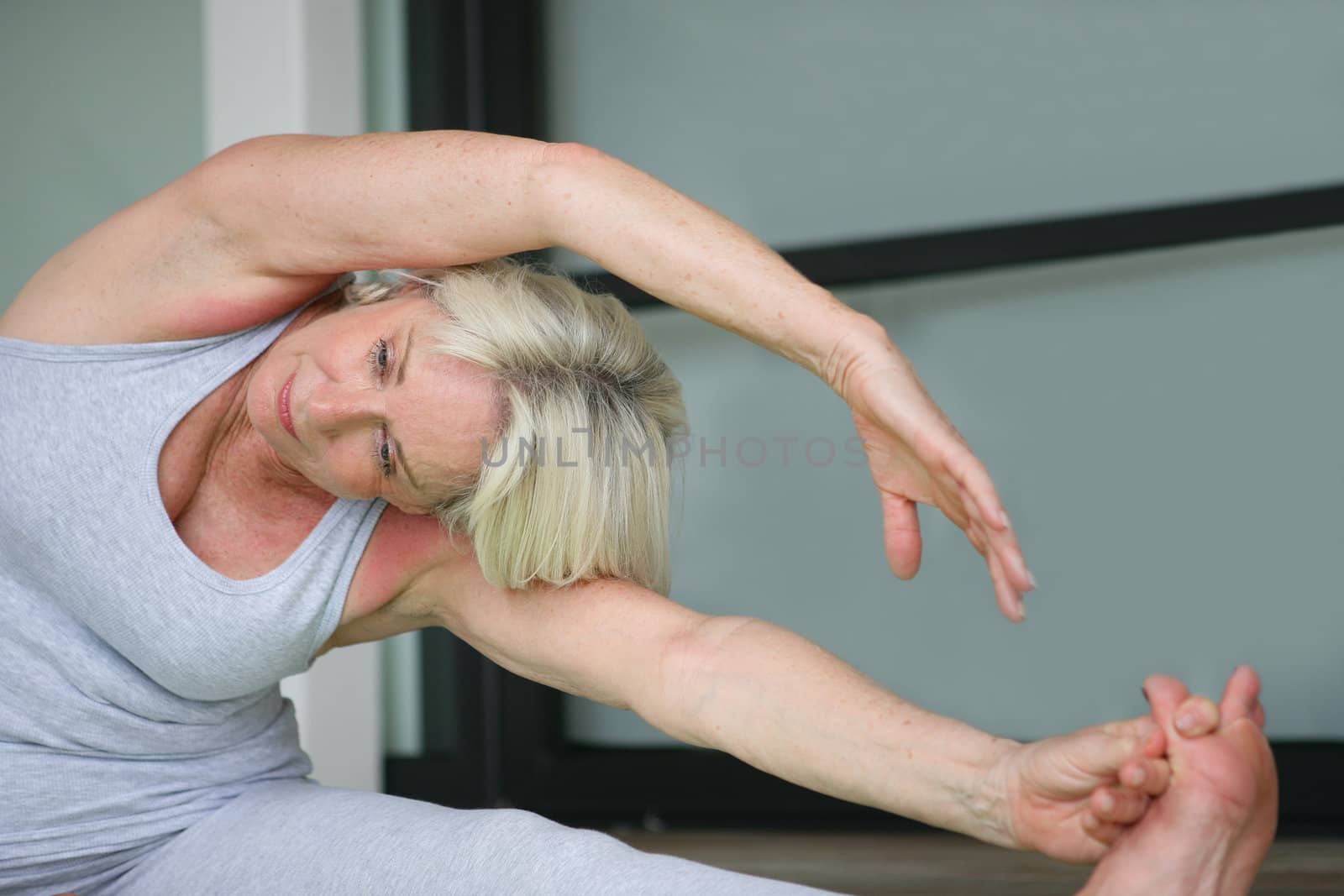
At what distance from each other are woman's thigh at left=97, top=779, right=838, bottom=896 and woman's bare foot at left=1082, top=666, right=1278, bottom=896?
235mm

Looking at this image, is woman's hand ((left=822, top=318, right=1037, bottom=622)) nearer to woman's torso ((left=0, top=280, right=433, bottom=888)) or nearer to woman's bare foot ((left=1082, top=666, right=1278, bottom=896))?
woman's bare foot ((left=1082, top=666, right=1278, bottom=896))

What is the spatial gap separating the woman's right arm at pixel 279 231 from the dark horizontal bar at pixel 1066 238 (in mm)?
885

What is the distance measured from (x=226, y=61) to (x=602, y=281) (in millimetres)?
936

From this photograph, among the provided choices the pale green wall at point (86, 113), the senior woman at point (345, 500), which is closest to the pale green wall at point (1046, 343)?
the pale green wall at point (86, 113)

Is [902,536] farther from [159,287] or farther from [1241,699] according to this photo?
[159,287]

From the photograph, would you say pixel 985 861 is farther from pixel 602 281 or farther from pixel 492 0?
pixel 492 0

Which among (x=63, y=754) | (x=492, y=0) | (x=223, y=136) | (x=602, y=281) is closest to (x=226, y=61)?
(x=223, y=136)

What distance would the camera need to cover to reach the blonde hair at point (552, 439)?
4.21 feet

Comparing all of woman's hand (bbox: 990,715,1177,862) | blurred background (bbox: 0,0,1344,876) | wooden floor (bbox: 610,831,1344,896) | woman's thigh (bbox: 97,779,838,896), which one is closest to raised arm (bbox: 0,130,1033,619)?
woman's hand (bbox: 990,715,1177,862)

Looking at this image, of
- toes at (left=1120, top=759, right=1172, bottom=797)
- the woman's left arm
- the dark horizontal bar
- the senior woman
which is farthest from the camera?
the dark horizontal bar

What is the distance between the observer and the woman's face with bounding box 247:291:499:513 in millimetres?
1257

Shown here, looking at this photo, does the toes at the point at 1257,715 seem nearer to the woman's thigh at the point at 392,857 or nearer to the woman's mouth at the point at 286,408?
the woman's thigh at the point at 392,857

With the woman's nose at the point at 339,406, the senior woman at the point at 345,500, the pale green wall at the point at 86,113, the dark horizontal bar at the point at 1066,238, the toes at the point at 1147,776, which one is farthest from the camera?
the pale green wall at the point at 86,113

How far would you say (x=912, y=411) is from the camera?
95 cm
